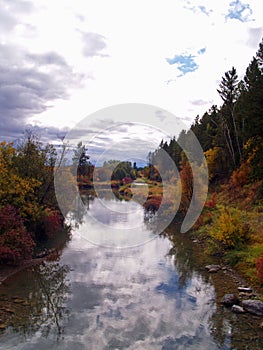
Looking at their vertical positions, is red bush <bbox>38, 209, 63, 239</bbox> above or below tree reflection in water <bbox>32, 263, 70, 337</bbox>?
above

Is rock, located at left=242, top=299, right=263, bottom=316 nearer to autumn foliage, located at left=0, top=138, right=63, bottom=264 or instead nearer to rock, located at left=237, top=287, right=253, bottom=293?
rock, located at left=237, top=287, right=253, bottom=293

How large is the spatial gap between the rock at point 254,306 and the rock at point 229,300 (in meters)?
0.45

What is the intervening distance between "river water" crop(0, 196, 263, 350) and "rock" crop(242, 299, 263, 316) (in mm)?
589

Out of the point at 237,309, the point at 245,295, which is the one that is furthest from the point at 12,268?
the point at 245,295

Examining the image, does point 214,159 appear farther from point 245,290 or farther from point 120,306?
point 120,306

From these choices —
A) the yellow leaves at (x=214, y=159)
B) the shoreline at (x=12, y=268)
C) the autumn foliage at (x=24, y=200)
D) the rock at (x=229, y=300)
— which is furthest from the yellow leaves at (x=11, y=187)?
the yellow leaves at (x=214, y=159)

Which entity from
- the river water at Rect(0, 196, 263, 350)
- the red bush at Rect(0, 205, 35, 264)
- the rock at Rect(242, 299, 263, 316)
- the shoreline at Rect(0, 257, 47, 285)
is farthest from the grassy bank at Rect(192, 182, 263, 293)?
the red bush at Rect(0, 205, 35, 264)

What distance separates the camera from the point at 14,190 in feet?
73.4

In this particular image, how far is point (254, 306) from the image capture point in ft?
47.0

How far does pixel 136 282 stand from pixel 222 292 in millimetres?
4676

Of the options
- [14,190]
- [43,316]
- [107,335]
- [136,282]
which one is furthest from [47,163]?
[107,335]

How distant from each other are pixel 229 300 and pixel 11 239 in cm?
1283

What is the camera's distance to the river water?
12.0 metres

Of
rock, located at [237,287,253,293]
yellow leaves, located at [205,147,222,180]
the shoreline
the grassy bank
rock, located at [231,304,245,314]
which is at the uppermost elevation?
yellow leaves, located at [205,147,222,180]
